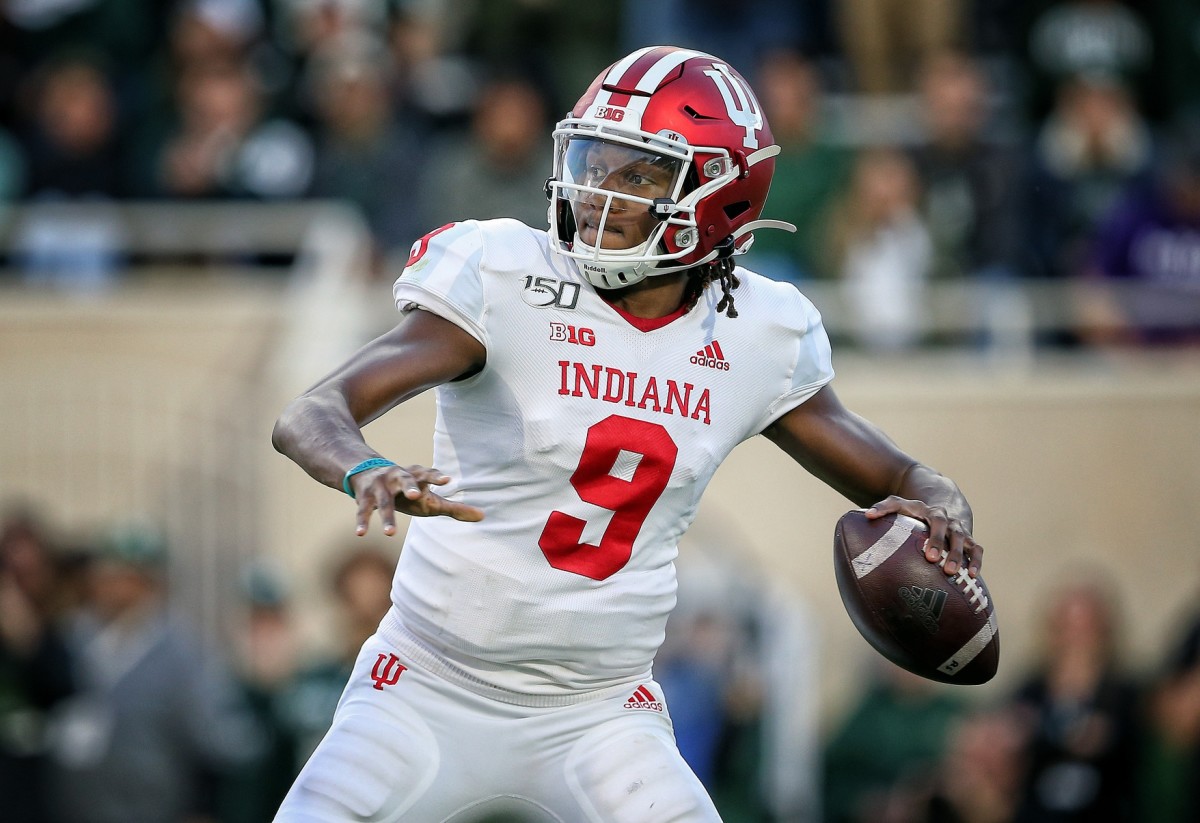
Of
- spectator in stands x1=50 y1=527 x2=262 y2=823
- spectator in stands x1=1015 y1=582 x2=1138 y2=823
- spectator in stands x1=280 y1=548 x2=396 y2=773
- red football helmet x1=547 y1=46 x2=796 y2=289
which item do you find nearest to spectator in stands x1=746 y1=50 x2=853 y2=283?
spectator in stands x1=1015 y1=582 x2=1138 y2=823

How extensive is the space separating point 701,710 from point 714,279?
366cm

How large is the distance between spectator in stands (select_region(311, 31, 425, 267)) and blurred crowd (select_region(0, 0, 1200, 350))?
0.01 m

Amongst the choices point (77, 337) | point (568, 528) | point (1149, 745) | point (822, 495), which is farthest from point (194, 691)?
point (568, 528)

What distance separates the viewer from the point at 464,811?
4359mm

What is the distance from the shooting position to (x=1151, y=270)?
909cm

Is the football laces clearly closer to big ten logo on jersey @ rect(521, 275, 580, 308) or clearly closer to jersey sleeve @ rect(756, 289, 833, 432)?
jersey sleeve @ rect(756, 289, 833, 432)

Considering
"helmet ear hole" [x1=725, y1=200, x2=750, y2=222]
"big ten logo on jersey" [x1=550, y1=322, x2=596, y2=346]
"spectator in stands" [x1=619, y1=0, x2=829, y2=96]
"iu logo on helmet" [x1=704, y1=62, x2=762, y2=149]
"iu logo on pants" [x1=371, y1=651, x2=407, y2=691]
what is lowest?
"iu logo on pants" [x1=371, y1=651, x2=407, y2=691]

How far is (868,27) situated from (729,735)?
4.33 metres

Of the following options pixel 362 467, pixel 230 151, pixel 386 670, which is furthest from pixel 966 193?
pixel 362 467

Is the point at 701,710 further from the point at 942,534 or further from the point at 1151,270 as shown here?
the point at 942,534

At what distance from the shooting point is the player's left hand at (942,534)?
4.28 m

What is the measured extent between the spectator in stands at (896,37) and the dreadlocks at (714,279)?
6067mm

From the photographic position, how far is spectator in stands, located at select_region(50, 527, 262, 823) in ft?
26.9

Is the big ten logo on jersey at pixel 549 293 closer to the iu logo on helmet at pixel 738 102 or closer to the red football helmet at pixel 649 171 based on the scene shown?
the red football helmet at pixel 649 171
